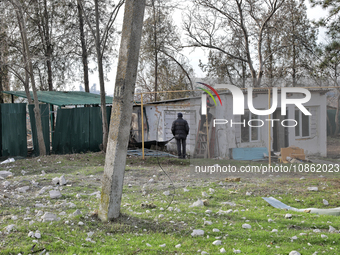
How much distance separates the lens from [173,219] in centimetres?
505

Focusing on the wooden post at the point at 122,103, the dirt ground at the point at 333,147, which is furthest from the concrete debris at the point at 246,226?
the dirt ground at the point at 333,147

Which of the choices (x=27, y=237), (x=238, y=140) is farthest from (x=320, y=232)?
(x=238, y=140)

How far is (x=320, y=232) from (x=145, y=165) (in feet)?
25.0

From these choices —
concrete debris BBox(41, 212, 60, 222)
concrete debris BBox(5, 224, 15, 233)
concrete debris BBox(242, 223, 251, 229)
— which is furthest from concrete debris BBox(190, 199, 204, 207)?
concrete debris BBox(5, 224, 15, 233)

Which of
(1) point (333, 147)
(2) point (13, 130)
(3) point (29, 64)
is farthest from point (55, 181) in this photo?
(1) point (333, 147)

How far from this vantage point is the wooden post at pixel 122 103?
4.73 meters

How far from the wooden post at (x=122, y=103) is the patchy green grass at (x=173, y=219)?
0.49m

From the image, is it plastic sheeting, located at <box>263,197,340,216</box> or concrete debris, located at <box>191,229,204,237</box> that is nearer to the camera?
concrete debris, located at <box>191,229,204,237</box>

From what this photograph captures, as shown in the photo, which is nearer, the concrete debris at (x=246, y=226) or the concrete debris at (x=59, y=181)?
the concrete debris at (x=246, y=226)

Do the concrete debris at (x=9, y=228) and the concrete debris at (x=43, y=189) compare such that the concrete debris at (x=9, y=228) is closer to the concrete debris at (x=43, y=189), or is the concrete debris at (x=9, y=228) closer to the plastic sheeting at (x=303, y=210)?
the concrete debris at (x=43, y=189)

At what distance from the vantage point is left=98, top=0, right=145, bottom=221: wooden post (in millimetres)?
4734

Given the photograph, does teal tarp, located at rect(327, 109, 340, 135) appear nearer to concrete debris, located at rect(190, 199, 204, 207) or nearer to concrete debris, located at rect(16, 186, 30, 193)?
concrete debris, located at rect(190, 199, 204, 207)

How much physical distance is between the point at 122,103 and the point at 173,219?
6.32ft

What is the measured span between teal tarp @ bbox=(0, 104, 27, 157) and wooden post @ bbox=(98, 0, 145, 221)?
957 cm
